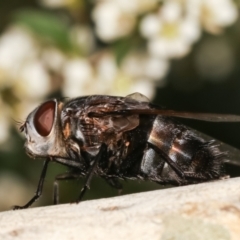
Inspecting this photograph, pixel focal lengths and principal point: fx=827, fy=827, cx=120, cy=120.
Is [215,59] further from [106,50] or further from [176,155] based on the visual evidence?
[176,155]

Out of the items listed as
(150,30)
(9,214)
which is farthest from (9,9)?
(9,214)

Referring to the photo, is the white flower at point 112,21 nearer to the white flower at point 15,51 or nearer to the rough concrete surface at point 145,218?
the white flower at point 15,51

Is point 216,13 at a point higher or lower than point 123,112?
higher

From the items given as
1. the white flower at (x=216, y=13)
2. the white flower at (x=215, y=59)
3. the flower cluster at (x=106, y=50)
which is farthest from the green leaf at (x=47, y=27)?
the white flower at (x=215, y=59)

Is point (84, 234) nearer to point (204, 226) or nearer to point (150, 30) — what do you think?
point (204, 226)

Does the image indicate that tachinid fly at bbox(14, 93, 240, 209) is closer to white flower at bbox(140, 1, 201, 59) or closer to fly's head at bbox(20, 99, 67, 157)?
fly's head at bbox(20, 99, 67, 157)

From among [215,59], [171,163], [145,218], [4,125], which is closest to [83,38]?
[4,125]
